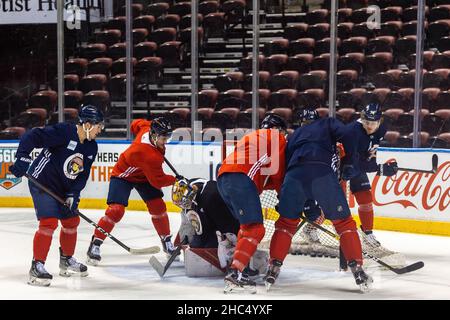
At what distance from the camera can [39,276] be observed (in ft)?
14.5

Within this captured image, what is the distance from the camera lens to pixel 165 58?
9453mm

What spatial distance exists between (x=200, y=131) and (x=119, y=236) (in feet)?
6.59

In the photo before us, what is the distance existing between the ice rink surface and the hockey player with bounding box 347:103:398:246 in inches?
14.9

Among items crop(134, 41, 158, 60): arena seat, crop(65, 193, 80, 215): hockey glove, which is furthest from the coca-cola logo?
crop(134, 41, 158, 60): arena seat

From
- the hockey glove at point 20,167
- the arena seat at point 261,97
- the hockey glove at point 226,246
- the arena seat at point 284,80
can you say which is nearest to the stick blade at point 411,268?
the hockey glove at point 226,246

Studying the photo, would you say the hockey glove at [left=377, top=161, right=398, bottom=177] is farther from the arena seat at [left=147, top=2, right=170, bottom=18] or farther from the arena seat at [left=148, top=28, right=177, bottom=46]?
the arena seat at [left=147, top=2, right=170, bottom=18]

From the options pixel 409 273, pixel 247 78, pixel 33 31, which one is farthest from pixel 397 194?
pixel 33 31

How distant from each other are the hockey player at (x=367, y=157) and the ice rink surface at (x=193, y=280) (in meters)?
0.38

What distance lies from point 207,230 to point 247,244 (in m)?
0.58

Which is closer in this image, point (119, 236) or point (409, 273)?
point (409, 273)

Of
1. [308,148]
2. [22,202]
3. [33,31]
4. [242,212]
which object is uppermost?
[33,31]

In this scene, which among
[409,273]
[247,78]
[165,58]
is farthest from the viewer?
[165,58]
